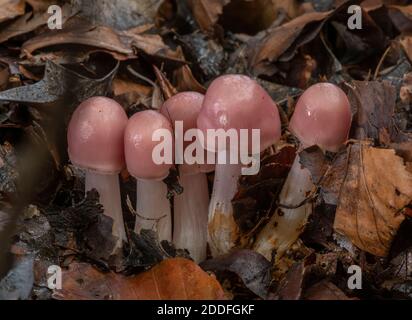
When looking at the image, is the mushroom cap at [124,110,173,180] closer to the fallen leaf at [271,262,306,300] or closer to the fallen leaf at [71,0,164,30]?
the fallen leaf at [271,262,306,300]

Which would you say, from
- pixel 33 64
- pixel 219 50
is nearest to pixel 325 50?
pixel 219 50

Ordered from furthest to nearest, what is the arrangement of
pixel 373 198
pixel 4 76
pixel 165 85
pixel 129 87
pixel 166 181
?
pixel 129 87 < pixel 165 85 < pixel 4 76 < pixel 166 181 < pixel 373 198

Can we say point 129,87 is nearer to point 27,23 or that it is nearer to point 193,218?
point 27,23

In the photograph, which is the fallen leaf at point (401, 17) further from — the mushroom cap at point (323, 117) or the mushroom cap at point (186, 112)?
the mushroom cap at point (186, 112)

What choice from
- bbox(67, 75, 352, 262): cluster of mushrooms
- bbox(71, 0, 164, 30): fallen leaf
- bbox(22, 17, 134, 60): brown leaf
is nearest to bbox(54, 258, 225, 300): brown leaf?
bbox(67, 75, 352, 262): cluster of mushrooms

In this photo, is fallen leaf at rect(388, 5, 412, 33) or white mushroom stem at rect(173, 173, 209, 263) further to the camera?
fallen leaf at rect(388, 5, 412, 33)

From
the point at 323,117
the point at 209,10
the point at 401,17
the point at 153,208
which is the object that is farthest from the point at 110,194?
the point at 401,17
